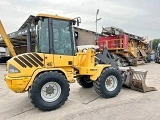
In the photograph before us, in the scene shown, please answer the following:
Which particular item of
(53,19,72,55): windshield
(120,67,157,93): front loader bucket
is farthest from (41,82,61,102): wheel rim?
(120,67,157,93): front loader bucket

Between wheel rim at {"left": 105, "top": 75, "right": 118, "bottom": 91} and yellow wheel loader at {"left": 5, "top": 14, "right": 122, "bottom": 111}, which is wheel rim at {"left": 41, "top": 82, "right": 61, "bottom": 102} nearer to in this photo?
yellow wheel loader at {"left": 5, "top": 14, "right": 122, "bottom": 111}

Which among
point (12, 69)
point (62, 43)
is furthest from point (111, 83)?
point (12, 69)

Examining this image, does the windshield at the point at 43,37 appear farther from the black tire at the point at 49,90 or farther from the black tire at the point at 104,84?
the black tire at the point at 104,84

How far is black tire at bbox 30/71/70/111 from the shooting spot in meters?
5.11

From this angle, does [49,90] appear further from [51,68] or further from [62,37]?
[62,37]

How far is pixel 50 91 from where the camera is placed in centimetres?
541

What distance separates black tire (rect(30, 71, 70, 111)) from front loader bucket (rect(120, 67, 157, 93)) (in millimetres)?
2910

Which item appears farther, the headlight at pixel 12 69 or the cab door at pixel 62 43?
the cab door at pixel 62 43

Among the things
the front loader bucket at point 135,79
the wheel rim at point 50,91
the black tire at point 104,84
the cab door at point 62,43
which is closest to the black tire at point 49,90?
the wheel rim at point 50,91

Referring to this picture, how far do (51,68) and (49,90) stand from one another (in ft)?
1.90

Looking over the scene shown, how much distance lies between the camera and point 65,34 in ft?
19.2

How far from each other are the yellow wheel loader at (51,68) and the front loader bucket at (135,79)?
4.19 feet

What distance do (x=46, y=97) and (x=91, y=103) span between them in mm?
1326

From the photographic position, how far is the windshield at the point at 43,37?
18.4 ft
